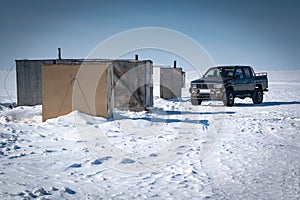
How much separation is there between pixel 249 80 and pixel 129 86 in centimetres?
724

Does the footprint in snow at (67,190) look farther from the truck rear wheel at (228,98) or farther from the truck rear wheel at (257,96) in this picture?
the truck rear wheel at (257,96)

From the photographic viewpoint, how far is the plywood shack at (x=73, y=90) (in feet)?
31.9

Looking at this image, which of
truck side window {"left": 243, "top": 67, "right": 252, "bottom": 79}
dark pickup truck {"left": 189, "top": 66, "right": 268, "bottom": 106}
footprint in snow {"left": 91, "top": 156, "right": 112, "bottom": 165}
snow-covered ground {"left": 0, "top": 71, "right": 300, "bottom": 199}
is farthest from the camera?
truck side window {"left": 243, "top": 67, "right": 252, "bottom": 79}

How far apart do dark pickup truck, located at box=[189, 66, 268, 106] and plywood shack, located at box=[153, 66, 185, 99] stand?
470 cm

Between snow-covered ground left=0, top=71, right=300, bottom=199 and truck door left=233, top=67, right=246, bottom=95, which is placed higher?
truck door left=233, top=67, right=246, bottom=95

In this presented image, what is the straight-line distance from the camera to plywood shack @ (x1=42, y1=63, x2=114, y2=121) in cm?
971

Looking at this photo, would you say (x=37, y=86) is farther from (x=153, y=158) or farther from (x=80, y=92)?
(x=153, y=158)

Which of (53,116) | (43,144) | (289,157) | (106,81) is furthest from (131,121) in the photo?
(289,157)

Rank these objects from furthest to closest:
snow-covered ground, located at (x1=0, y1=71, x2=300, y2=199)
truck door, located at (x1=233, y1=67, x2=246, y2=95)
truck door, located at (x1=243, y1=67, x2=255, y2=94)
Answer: truck door, located at (x1=243, y1=67, x2=255, y2=94), truck door, located at (x1=233, y1=67, x2=246, y2=95), snow-covered ground, located at (x1=0, y1=71, x2=300, y2=199)

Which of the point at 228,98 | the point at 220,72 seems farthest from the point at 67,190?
the point at 220,72

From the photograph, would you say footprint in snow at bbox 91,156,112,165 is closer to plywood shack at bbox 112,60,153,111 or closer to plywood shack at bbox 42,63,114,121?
plywood shack at bbox 42,63,114,121

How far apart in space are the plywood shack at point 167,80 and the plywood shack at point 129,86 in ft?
23.7

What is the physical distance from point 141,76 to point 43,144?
7.26m

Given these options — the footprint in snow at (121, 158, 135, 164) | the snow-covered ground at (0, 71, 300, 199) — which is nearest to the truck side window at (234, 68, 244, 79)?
the snow-covered ground at (0, 71, 300, 199)
